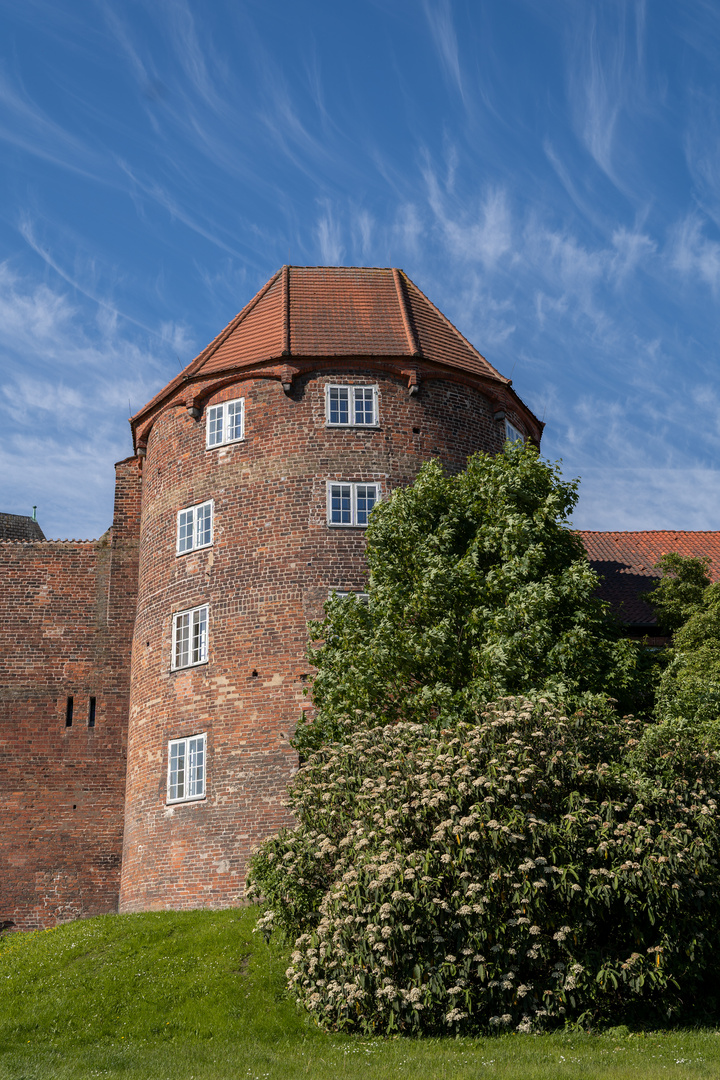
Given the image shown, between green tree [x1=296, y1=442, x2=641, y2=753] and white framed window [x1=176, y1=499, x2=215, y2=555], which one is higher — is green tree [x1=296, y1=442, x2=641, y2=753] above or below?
below

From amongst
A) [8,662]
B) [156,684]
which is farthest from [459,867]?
[8,662]

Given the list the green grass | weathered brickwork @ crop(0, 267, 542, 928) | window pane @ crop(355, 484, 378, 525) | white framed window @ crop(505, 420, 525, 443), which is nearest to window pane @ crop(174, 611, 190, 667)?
weathered brickwork @ crop(0, 267, 542, 928)

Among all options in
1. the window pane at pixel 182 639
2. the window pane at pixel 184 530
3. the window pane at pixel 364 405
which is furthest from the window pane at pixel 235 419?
the window pane at pixel 182 639

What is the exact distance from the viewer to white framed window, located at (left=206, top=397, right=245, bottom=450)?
3038 centimetres

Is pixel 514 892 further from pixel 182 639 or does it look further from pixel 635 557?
pixel 635 557

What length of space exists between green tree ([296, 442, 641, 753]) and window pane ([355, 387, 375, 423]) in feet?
15.0

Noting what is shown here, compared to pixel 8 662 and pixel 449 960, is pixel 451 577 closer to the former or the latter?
pixel 449 960

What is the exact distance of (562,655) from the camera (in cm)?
2222

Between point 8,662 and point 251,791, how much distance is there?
10.1 meters

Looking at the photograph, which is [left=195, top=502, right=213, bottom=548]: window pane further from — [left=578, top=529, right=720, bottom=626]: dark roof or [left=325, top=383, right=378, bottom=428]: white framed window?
[left=578, top=529, right=720, bottom=626]: dark roof

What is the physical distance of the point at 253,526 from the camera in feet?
95.0

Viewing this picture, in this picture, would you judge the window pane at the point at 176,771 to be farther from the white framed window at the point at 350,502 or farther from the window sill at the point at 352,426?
the window sill at the point at 352,426

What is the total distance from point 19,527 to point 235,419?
991 inches

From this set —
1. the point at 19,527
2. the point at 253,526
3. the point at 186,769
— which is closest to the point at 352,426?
the point at 253,526
